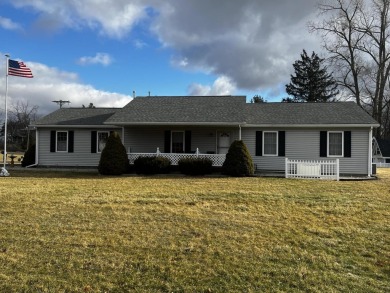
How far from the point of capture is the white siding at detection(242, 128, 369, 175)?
19.3 meters

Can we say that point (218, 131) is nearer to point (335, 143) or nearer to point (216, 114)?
point (216, 114)

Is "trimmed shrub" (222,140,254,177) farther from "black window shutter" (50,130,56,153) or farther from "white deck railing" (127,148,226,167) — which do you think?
"black window shutter" (50,130,56,153)

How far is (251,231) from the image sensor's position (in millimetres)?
7609

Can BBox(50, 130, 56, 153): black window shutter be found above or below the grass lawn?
above

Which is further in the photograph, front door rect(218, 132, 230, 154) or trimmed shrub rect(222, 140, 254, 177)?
front door rect(218, 132, 230, 154)

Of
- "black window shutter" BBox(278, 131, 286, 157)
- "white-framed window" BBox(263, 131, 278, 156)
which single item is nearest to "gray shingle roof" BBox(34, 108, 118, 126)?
"white-framed window" BBox(263, 131, 278, 156)

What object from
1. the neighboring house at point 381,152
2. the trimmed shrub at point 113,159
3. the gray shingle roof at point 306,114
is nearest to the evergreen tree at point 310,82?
the neighboring house at point 381,152

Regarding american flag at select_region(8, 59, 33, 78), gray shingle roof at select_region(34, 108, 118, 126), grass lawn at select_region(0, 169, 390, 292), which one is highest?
american flag at select_region(8, 59, 33, 78)

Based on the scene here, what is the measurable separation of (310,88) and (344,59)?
11.7m

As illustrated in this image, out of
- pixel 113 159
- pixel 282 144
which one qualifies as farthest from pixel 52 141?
pixel 282 144

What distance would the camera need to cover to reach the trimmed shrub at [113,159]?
17719mm

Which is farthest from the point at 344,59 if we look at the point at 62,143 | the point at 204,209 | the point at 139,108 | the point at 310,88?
the point at 204,209

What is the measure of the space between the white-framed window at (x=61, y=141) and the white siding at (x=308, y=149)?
10924 mm

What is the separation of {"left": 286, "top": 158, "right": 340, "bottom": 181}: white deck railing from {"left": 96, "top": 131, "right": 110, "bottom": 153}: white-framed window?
11274 mm
